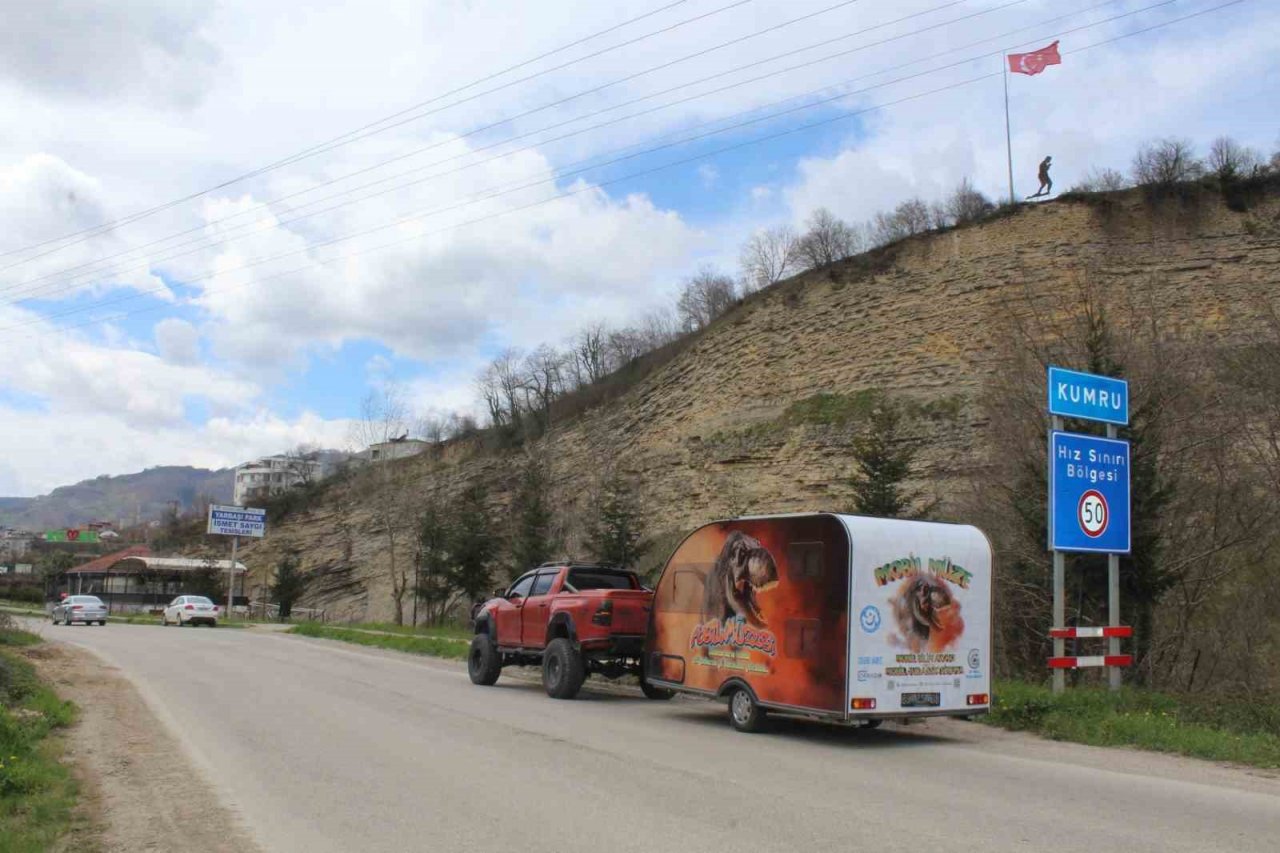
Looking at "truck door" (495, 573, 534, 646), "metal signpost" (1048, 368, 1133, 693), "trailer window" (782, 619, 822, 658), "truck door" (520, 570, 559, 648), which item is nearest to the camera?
"trailer window" (782, 619, 822, 658)

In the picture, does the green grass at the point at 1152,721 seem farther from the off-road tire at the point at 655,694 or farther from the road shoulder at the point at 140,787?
the road shoulder at the point at 140,787

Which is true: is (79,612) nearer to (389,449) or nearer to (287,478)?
(389,449)

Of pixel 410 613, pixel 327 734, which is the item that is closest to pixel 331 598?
pixel 410 613

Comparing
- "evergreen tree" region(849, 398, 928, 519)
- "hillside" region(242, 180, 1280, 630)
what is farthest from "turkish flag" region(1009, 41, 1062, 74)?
"evergreen tree" region(849, 398, 928, 519)

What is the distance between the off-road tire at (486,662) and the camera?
1823 centimetres

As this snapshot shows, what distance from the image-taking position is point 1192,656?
1552 centimetres

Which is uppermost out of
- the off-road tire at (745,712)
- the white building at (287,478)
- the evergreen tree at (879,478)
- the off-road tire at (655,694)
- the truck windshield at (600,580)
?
the white building at (287,478)

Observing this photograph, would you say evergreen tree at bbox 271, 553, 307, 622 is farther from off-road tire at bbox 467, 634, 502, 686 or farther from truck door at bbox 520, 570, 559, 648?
truck door at bbox 520, 570, 559, 648

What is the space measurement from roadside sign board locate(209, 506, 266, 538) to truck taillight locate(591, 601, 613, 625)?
45730 millimetres

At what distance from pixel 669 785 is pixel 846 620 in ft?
10.1

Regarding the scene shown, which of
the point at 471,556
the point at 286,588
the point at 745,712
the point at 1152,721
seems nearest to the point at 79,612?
the point at 286,588

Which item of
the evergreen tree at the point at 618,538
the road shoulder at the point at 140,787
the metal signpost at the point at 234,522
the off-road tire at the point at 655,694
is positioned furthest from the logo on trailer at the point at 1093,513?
the metal signpost at the point at 234,522

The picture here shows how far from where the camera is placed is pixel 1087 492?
13.8 meters

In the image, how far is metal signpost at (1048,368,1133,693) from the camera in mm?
13461
